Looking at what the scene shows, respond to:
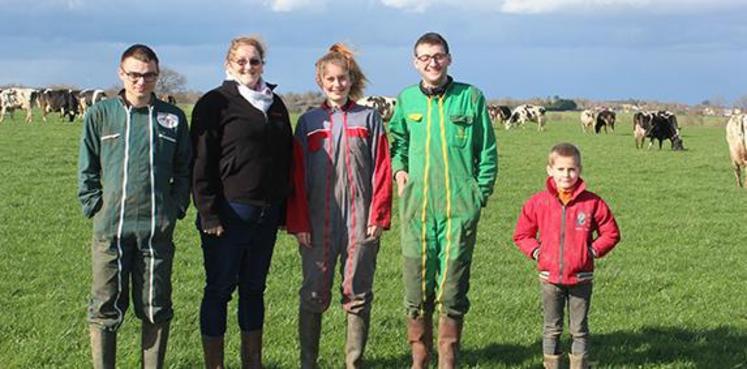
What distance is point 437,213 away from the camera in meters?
5.11

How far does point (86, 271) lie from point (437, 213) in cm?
468

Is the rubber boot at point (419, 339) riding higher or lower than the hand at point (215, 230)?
lower

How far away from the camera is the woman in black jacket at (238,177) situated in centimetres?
480

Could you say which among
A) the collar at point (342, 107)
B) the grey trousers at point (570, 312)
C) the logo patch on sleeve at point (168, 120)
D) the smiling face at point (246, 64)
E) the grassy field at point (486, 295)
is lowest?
the grassy field at point (486, 295)

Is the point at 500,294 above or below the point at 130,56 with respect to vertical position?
below

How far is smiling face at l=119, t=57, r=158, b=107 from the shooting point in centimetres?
458

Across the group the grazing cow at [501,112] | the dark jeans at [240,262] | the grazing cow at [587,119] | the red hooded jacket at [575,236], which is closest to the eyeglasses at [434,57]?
the red hooded jacket at [575,236]

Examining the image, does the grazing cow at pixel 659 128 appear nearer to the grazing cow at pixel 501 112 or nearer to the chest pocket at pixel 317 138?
the grazing cow at pixel 501 112

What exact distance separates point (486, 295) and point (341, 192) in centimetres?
327

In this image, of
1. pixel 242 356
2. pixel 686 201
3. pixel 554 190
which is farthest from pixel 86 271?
pixel 686 201

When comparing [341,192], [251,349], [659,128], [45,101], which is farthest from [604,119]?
[251,349]

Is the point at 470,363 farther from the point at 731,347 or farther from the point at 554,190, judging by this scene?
the point at 731,347

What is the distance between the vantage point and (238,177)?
4848 millimetres

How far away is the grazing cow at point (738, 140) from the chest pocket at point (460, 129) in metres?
15.8
